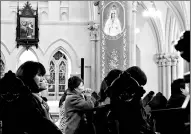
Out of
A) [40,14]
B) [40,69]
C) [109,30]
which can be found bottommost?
[40,69]

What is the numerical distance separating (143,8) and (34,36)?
644cm

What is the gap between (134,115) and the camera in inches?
143

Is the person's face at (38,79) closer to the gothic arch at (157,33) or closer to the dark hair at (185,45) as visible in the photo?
the dark hair at (185,45)

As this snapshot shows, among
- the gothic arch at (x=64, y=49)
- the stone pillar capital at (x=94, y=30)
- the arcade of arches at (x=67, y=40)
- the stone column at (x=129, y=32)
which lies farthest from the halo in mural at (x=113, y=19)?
the gothic arch at (x=64, y=49)

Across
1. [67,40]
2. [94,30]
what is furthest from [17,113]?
[67,40]

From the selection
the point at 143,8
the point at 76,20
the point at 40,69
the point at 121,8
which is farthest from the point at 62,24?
the point at 40,69

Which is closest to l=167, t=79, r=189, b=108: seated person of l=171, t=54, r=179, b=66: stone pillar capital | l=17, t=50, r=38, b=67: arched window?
l=17, t=50, r=38, b=67: arched window

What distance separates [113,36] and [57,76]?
317 inches

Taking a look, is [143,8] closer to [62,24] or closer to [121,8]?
[62,24]

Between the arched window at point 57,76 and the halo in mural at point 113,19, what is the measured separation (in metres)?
7.74

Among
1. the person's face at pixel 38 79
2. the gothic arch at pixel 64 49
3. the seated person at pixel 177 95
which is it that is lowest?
the seated person at pixel 177 95

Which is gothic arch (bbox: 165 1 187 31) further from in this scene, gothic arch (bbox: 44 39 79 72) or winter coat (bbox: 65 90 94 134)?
winter coat (bbox: 65 90 94 134)

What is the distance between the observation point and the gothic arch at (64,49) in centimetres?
2456

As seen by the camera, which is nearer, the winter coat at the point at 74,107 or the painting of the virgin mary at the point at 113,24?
the winter coat at the point at 74,107
